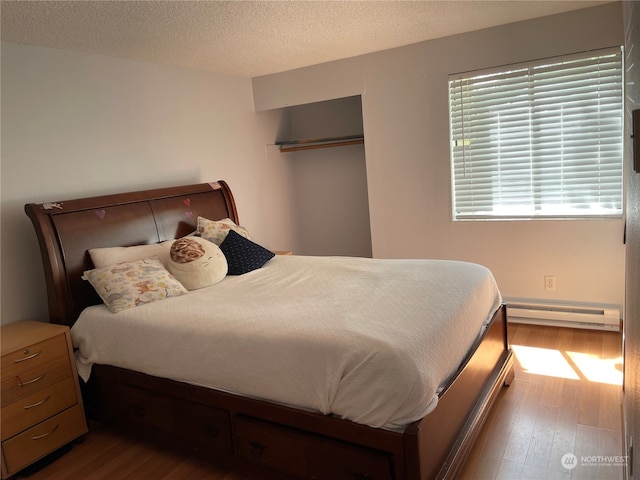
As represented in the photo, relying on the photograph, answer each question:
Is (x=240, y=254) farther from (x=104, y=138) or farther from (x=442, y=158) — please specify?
(x=442, y=158)

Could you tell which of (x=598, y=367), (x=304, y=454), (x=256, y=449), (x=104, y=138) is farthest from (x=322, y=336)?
(x=104, y=138)

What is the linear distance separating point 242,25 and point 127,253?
5.29ft

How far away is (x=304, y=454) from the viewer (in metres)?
1.99

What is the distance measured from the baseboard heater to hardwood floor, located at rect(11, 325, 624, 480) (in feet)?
1.27

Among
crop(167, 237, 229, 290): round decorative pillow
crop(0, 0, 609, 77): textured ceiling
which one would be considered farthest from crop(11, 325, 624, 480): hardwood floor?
crop(0, 0, 609, 77): textured ceiling

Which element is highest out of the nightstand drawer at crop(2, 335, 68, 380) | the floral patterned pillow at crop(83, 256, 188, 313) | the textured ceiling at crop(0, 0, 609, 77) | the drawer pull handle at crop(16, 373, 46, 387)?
the textured ceiling at crop(0, 0, 609, 77)

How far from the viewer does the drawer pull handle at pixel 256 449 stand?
83.9 inches

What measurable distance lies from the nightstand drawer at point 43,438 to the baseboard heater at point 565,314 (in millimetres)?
3093

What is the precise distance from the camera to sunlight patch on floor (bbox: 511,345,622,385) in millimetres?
2871

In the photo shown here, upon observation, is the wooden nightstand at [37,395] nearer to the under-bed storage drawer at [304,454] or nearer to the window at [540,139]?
the under-bed storage drawer at [304,454]

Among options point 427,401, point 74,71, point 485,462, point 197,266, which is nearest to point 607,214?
point 485,462

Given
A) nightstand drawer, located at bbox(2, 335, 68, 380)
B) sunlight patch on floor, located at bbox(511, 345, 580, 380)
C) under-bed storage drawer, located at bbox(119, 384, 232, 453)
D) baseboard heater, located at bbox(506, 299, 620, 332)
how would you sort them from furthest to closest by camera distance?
baseboard heater, located at bbox(506, 299, 620, 332) → sunlight patch on floor, located at bbox(511, 345, 580, 380) → nightstand drawer, located at bbox(2, 335, 68, 380) → under-bed storage drawer, located at bbox(119, 384, 232, 453)

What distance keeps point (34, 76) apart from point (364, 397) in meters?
2.78

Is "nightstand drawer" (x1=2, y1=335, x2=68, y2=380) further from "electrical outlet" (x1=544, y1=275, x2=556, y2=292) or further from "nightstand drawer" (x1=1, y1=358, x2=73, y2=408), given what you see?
"electrical outlet" (x1=544, y1=275, x2=556, y2=292)
